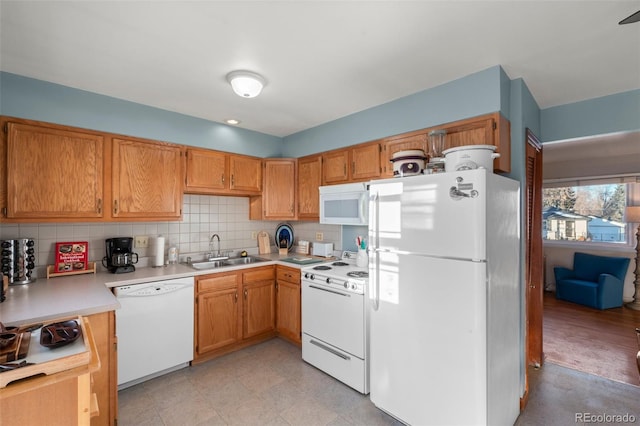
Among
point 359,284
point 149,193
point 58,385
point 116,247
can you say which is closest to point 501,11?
point 359,284

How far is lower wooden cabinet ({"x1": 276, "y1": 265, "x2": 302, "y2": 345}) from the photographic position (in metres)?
3.02

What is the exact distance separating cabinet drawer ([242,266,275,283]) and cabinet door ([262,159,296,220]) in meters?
0.67

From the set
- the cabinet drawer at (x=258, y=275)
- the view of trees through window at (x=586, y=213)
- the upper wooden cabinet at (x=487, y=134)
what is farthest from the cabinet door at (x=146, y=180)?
the view of trees through window at (x=586, y=213)

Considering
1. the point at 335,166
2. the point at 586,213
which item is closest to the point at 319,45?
the point at 335,166

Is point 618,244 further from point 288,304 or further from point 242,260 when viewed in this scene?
point 242,260

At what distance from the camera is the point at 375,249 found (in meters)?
2.10

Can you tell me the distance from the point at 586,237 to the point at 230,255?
6.03 m

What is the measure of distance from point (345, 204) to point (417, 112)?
3.36 ft

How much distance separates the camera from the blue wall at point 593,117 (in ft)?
7.59

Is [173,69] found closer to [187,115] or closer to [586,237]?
[187,115]

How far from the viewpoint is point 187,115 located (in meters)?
3.01

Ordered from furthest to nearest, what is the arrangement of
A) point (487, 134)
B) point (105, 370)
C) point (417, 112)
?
point (417, 112)
point (487, 134)
point (105, 370)

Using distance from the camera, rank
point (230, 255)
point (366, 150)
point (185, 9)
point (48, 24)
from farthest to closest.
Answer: point (230, 255) → point (366, 150) → point (48, 24) → point (185, 9)

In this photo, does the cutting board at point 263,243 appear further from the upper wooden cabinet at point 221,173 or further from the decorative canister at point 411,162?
the decorative canister at point 411,162
